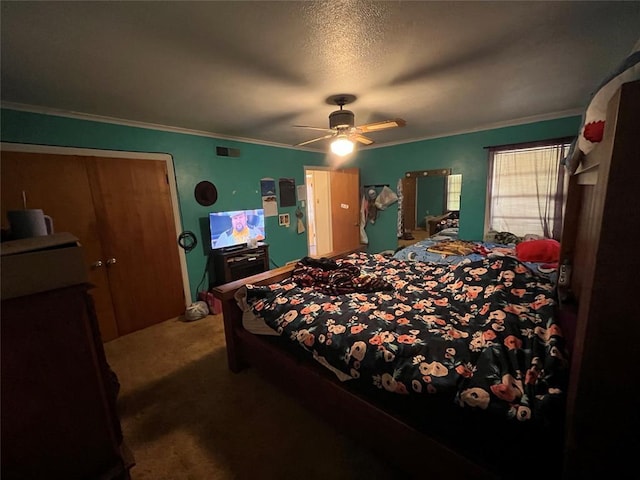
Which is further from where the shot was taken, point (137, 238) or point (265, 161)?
point (265, 161)

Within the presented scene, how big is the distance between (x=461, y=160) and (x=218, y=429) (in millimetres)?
4235

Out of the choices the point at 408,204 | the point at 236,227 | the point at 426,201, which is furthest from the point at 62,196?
the point at 426,201

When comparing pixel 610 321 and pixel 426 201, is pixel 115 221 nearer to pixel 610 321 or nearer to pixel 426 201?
pixel 610 321

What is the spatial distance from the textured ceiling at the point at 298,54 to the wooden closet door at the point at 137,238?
58cm

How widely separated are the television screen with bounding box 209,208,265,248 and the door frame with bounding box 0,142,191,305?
0.40 m

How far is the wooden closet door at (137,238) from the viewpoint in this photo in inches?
103

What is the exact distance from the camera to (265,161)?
4023 millimetres

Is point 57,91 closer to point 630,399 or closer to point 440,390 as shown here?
point 440,390

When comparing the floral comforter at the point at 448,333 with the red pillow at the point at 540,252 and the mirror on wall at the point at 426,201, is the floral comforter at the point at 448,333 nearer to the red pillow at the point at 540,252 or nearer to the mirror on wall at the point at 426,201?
the red pillow at the point at 540,252

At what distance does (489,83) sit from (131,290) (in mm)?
4023

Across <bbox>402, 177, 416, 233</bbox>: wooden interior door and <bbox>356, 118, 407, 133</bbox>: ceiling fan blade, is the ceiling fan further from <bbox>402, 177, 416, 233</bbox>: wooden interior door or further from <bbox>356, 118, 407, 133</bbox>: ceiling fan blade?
<bbox>402, 177, 416, 233</bbox>: wooden interior door

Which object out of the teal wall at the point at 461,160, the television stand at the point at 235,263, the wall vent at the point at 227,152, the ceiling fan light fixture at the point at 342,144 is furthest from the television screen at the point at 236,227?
the teal wall at the point at 461,160

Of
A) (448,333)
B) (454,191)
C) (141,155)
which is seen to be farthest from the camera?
(454,191)

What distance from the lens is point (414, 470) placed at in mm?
1234
